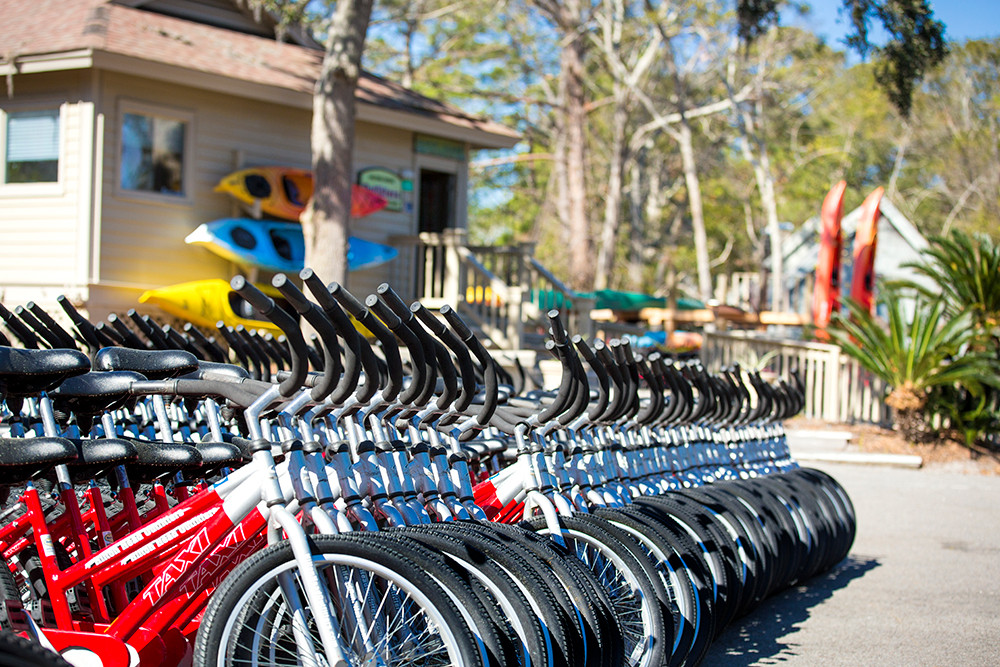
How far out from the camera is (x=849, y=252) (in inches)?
1517

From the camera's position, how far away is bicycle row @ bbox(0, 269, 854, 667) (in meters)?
2.84

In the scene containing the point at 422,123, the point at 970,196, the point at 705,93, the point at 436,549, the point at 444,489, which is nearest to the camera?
the point at 436,549

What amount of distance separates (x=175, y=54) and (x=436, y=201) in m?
5.81

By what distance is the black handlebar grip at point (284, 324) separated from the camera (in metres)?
2.70

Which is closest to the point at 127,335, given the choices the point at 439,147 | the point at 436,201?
the point at 439,147

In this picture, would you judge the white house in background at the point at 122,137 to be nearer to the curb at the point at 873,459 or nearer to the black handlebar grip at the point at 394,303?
the curb at the point at 873,459

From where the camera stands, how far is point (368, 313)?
10.1 ft

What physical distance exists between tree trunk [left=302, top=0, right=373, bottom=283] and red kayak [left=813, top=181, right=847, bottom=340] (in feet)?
29.8

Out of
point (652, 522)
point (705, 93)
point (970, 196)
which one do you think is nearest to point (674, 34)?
point (705, 93)

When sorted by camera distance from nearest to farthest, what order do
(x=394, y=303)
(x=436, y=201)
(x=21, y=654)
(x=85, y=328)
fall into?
1. (x=21, y=654)
2. (x=394, y=303)
3. (x=85, y=328)
4. (x=436, y=201)

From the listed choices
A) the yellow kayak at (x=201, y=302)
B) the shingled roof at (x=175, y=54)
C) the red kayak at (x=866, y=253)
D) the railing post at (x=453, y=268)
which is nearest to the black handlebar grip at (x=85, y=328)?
the yellow kayak at (x=201, y=302)

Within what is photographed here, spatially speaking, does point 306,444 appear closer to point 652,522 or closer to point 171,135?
point 652,522

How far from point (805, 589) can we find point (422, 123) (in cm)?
1204

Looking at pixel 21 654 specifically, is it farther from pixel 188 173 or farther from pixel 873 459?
pixel 188 173
